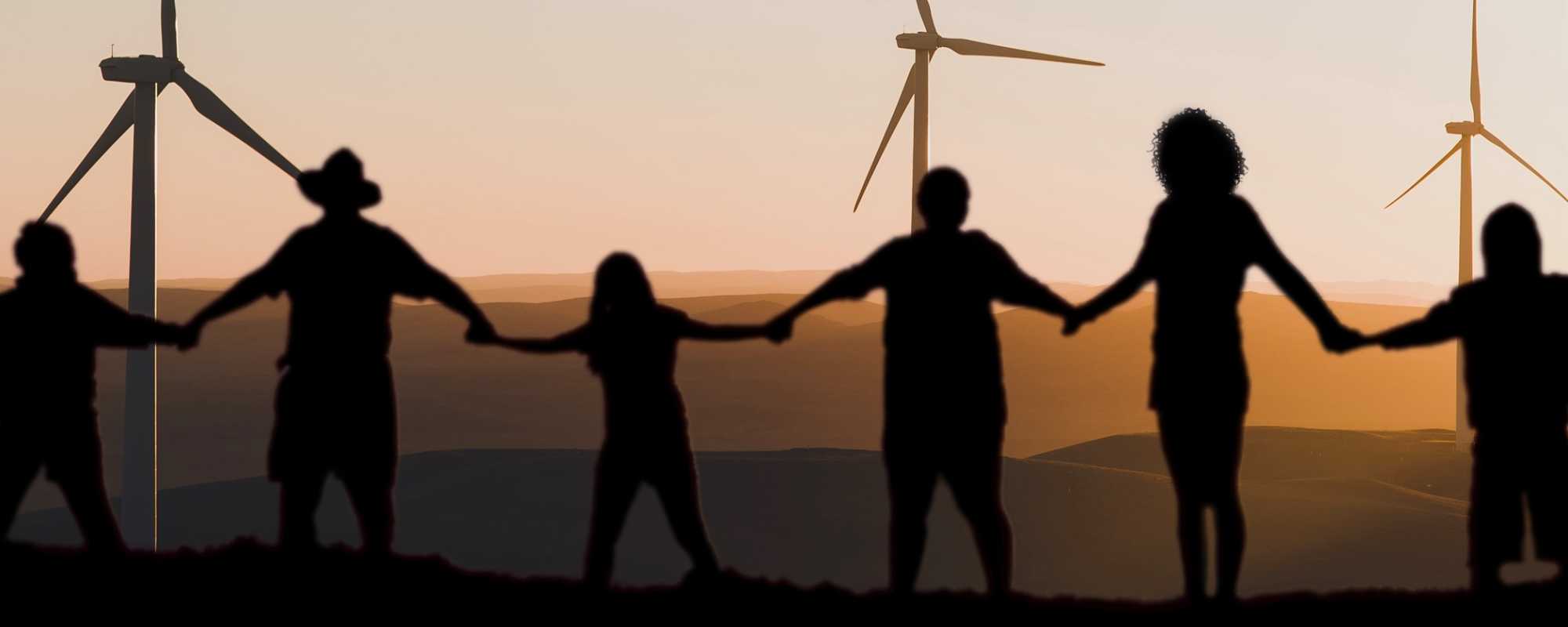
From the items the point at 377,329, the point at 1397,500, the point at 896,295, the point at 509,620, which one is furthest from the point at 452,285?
the point at 1397,500

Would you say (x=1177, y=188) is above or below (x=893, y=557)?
above

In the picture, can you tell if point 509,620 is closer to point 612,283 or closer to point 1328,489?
point 612,283

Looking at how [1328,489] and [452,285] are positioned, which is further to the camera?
[1328,489]

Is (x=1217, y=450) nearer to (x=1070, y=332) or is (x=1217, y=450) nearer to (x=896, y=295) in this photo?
(x=1070, y=332)

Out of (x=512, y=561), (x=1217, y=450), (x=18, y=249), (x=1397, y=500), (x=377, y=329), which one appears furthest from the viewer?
(x=1397, y=500)

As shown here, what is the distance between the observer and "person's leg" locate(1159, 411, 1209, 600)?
823 cm

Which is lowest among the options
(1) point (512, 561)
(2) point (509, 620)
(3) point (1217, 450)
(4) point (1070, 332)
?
(1) point (512, 561)

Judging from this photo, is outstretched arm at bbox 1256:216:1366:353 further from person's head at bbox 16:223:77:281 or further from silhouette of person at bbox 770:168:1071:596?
person's head at bbox 16:223:77:281

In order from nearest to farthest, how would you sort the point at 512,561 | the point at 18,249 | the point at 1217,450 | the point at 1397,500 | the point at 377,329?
the point at 1217,450, the point at 377,329, the point at 18,249, the point at 512,561, the point at 1397,500

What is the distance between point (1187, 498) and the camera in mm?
8297

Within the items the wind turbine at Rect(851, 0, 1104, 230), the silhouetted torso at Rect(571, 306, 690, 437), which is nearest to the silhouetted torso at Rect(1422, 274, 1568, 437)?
the silhouetted torso at Rect(571, 306, 690, 437)

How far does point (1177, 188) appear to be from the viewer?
28.0 ft

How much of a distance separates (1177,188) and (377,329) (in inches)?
178

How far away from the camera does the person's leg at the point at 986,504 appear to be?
27.2 feet
